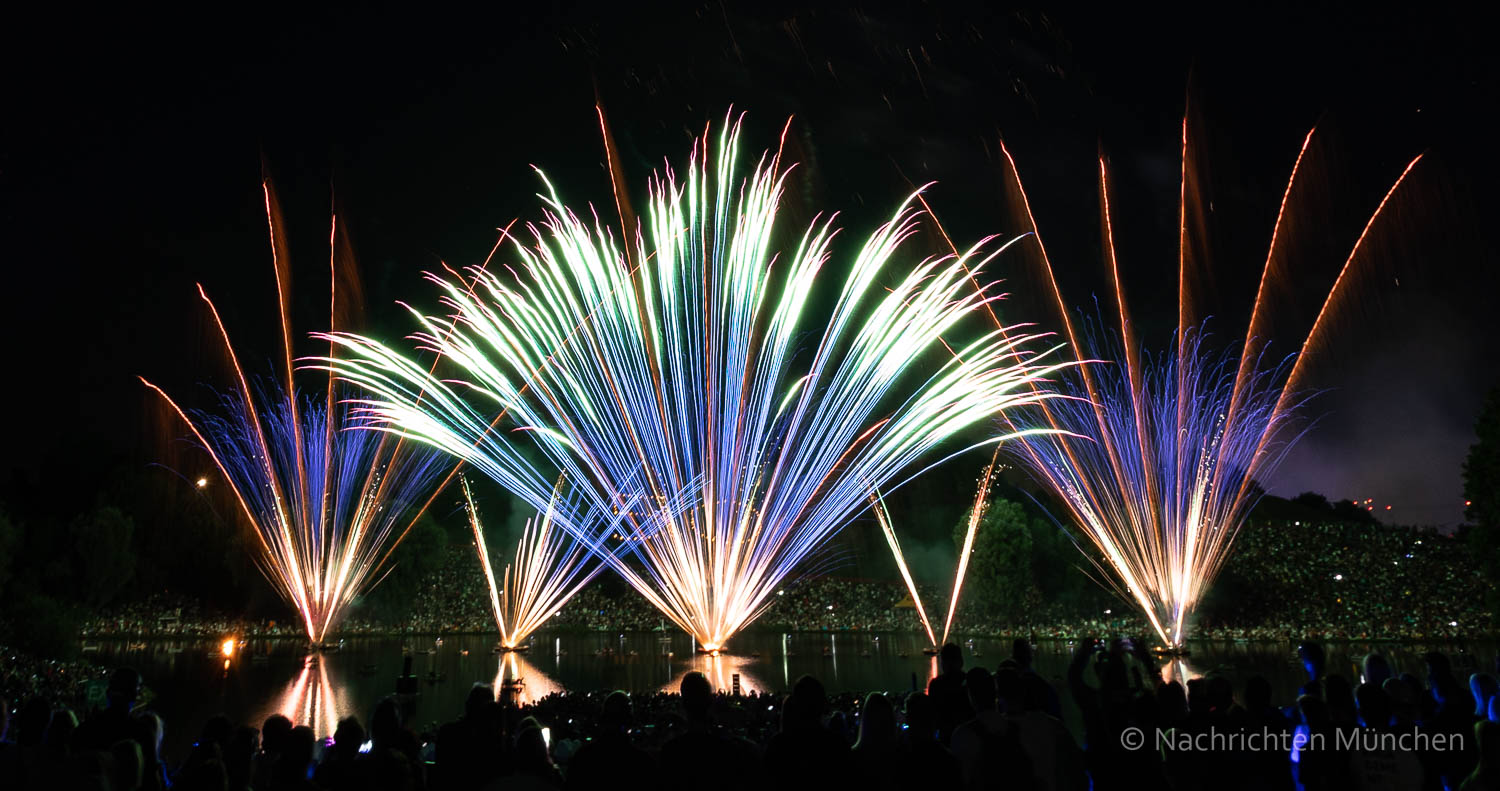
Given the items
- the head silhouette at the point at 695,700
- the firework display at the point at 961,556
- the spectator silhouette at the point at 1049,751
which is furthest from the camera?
the firework display at the point at 961,556

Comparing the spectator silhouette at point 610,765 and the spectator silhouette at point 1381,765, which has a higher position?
the spectator silhouette at point 610,765

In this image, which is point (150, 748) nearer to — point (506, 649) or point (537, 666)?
point (537, 666)

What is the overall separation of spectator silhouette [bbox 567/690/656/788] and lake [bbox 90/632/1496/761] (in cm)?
1365

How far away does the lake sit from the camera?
22891mm

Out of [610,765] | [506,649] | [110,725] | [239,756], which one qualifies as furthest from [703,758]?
[506,649]

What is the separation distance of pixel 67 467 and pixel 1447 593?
3304 inches

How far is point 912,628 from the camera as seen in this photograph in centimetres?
5378

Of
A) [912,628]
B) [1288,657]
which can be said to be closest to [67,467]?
[912,628]

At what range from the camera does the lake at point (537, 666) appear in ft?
75.1

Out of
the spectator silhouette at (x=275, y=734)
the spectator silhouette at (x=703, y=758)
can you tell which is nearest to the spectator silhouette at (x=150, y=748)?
the spectator silhouette at (x=275, y=734)

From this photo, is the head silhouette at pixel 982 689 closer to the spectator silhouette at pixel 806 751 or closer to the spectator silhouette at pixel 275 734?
the spectator silhouette at pixel 806 751

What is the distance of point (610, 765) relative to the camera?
5145 millimetres

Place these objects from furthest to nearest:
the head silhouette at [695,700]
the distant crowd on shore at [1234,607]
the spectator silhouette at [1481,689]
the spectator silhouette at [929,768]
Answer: the distant crowd on shore at [1234,607] → the spectator silhouette at [1481,689] → the head silhouette at [695,700] → the spectator silhouette at [929,768]

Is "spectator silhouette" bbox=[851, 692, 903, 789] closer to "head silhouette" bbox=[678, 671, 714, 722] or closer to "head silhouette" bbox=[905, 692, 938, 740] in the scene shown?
"head silhouette" bbox=[905, 692, 938, 740]
